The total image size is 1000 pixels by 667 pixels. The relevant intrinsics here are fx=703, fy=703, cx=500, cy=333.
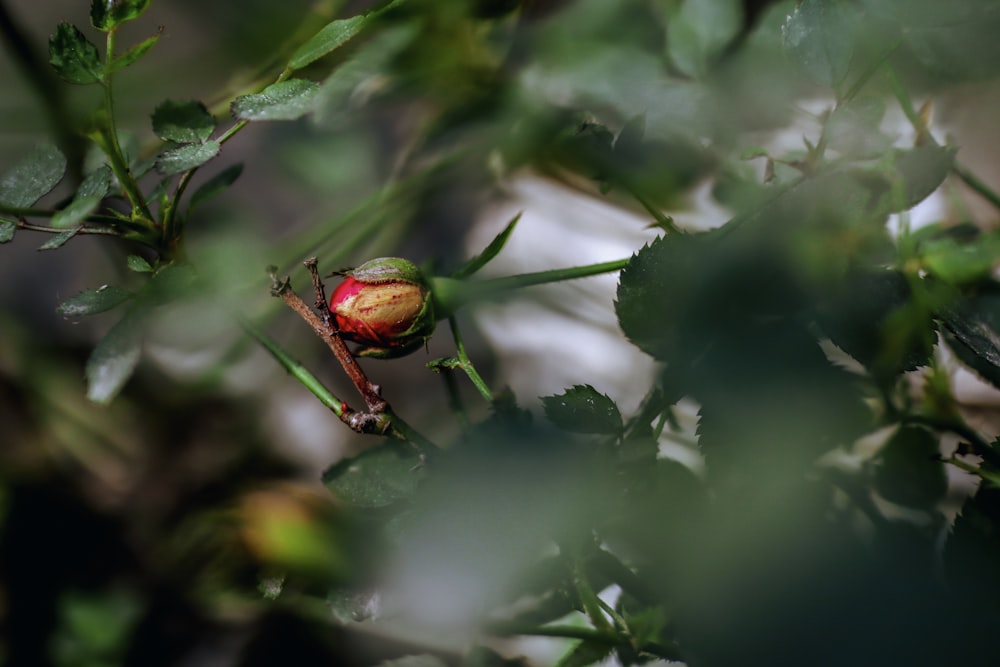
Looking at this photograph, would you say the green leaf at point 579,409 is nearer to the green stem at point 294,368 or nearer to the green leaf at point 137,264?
the green stem at point 294,368

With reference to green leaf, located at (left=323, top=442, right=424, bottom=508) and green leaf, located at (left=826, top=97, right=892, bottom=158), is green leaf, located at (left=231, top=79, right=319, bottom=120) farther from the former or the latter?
green leaf, located at (left=826, top=97, right=892, bottom=158)

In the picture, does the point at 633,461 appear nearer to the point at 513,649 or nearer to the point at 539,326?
the point at 513,649

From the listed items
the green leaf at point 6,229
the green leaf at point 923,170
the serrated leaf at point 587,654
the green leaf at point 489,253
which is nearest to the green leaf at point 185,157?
the green leaf at point 6,229

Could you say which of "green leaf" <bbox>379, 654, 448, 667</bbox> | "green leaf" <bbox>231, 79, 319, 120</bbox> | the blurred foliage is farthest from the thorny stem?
"green leaf" <bbox>379, 654, 448, 667</bbox>

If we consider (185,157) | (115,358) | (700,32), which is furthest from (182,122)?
(700,32)

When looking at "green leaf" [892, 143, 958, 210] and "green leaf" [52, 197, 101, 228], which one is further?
"green leaf" [892, 143, 958, 210]

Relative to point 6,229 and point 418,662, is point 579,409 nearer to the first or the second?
point 418,662
